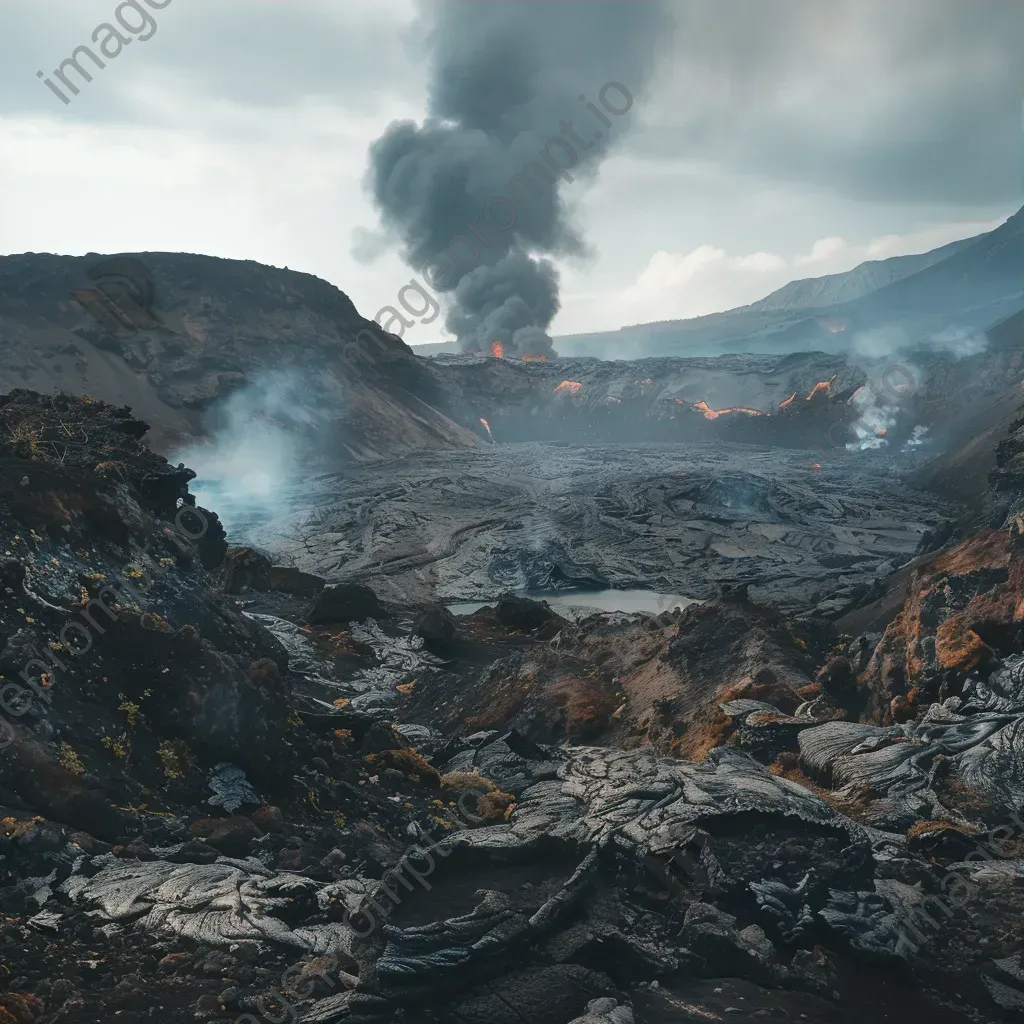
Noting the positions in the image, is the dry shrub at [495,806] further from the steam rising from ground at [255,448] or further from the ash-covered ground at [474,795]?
the steam rising from ground at [255,448]

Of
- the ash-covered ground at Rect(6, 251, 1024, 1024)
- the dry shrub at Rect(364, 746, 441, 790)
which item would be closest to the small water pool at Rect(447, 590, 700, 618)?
the ash-covered ground at Rect(6, 251, 1024, 1024)

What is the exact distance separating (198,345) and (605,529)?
31.7m

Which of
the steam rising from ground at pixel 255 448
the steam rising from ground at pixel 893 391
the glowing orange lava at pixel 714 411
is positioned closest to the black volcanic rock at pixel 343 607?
the steam rising from ground at pixel 255 448

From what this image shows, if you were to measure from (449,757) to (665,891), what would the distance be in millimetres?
5408

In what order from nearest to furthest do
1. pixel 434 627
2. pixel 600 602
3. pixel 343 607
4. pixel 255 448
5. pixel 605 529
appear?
pixel 434 627, pixel 343 607, pixel 600 602, pixel 605 529, pixel 255 448

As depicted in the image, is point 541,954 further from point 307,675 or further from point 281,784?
point 307,675

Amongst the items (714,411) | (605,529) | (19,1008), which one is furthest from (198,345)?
(19,1008)

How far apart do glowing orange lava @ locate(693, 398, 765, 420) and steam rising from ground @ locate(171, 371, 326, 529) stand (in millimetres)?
29856

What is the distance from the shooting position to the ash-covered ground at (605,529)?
2462cm

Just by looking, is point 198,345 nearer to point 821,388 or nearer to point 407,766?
point 821,388

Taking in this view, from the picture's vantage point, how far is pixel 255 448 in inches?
1800

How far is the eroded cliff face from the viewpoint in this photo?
144 ft

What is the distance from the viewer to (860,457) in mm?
51062

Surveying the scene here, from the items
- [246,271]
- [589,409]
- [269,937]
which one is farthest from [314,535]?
[589,409]
